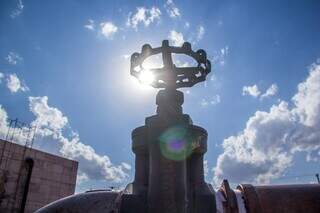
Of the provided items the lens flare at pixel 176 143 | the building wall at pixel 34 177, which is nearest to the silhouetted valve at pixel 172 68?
the lens flare at pixel 176 143

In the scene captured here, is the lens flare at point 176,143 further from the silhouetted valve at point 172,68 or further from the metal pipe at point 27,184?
the metal pipe at point 27,184

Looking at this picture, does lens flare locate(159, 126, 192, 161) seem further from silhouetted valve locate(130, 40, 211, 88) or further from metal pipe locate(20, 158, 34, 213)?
metal pipe locate(20, 158, 34, 213)

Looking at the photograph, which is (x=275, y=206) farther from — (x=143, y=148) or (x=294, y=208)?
(x=143, y=148)

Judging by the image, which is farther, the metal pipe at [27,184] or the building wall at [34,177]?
the metal pipe at [27,184]

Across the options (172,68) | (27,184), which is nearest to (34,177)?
(27,184)

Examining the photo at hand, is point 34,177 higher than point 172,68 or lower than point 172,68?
higher

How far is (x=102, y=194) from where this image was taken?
114 inches

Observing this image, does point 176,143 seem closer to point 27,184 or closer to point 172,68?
point 172,68

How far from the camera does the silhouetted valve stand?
104 inches

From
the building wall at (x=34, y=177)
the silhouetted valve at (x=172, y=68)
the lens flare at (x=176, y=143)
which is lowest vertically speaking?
the lens flare at (x=176, y=143)

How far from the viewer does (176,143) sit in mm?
2230

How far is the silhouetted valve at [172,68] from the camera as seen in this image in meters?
2.65

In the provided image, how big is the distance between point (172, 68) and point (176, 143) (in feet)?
2.47

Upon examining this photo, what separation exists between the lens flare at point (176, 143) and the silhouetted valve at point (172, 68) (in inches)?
19.4
